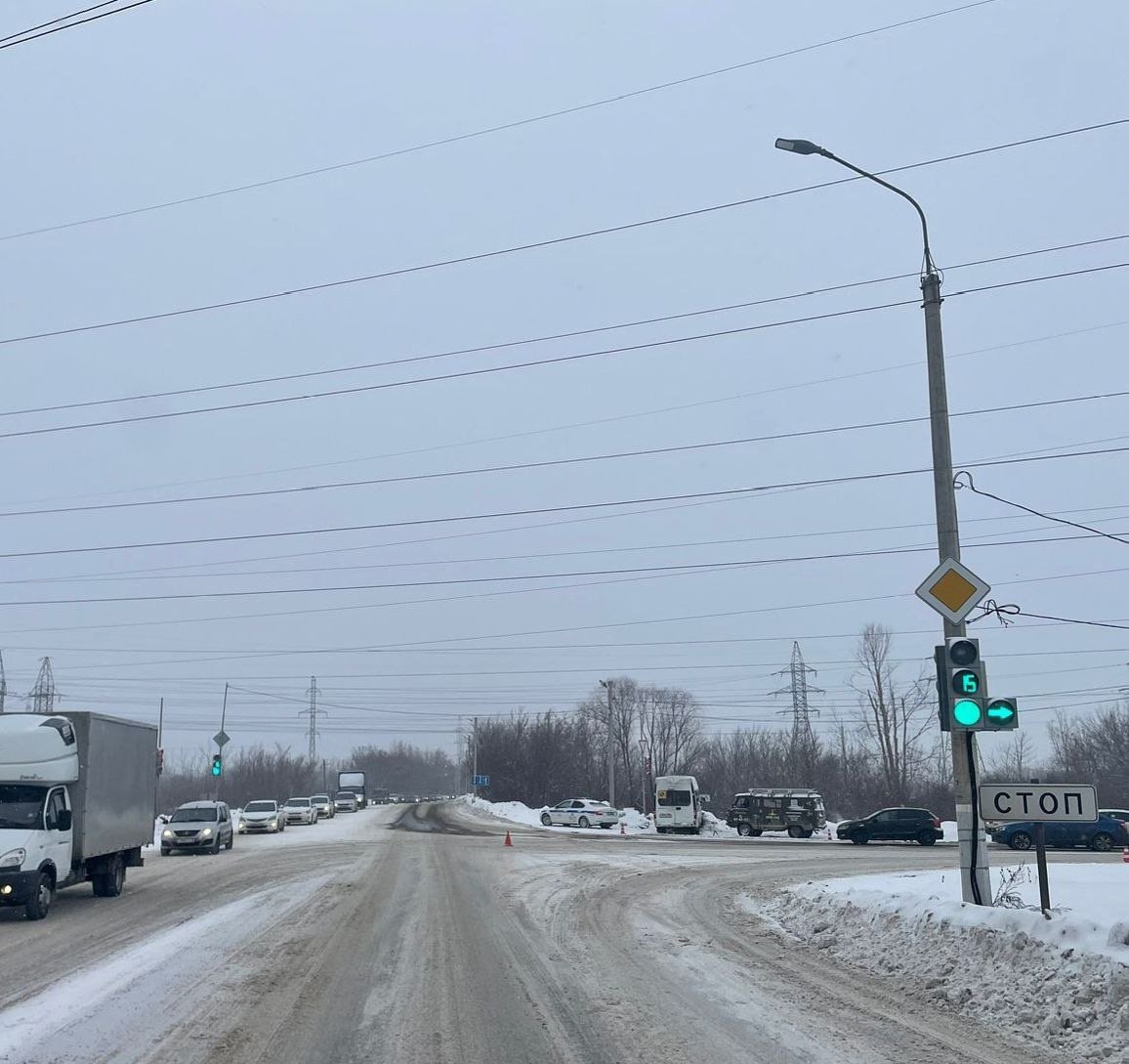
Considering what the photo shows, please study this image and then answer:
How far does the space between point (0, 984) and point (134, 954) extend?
2.12m

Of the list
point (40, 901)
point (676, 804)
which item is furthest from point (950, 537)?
point (676, 804)

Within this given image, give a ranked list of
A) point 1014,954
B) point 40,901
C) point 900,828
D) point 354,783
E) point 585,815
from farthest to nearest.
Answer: point 354,783 < point 585,815 < point 900,828 < point 40,901 < point 1014,954

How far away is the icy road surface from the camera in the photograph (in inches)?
326

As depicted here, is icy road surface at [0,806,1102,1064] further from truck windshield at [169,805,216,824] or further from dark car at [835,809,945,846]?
dark car at [835,809,945,846]

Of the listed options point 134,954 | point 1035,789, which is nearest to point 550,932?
point 134,954

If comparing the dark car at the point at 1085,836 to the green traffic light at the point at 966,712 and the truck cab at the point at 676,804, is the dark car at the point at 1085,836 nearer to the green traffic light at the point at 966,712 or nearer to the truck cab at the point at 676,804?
the truck cab at the point at 676,804

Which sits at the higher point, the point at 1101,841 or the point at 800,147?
the point at 800,147

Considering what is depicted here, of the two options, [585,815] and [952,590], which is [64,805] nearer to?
[952,590]

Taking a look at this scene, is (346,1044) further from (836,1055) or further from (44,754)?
(44,754)

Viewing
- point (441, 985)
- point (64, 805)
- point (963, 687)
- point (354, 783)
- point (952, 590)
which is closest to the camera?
point (441, 985)

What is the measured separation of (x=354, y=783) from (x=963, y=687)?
306 feet

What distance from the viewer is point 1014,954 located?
33.3 feet

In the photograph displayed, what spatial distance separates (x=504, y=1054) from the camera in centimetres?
811

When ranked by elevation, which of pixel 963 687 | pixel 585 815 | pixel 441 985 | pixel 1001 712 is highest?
pixel 963 687
